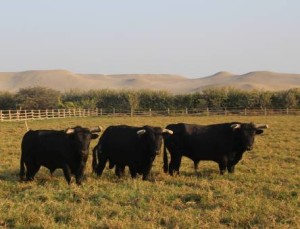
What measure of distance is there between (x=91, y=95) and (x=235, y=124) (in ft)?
206

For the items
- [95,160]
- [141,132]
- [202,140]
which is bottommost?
[95,160]

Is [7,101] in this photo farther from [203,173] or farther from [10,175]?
[203,173]

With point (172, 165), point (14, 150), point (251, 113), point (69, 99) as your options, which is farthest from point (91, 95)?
point (172, 165)

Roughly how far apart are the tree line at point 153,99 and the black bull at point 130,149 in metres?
51.8

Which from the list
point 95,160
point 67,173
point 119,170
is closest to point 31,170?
point 67,173

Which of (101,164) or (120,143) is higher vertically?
(120,143)

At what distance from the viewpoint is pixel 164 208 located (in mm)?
7664

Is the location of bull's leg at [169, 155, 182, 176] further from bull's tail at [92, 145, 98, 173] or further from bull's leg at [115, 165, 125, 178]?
bull's tail at [92, 145, 98, 173]

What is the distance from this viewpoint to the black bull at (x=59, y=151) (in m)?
10.4

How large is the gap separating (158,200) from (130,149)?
305 cm

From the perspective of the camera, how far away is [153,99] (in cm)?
6781

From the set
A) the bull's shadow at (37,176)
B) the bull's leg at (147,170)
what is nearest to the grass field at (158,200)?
the bull's shadow at (37,176)

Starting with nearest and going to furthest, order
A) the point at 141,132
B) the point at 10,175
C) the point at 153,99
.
→ the point at 141,132
the point at 10,175
the point at 153,99

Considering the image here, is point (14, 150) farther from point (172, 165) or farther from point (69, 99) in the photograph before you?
point (69, 99)
